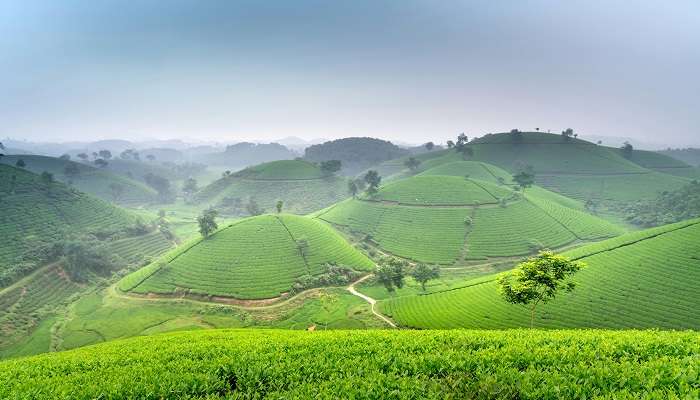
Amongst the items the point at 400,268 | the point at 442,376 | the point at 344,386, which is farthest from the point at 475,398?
the point at 400,268

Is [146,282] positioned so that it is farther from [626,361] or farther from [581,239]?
[581,239]

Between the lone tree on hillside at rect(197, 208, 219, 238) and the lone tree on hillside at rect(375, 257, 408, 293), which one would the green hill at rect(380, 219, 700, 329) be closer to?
the lone tree on hillside at rect(375, 257, 408, 293)

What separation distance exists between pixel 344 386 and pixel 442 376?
18.2 feet

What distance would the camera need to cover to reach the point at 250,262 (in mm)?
78812

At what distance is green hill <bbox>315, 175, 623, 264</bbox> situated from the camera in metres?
94.2

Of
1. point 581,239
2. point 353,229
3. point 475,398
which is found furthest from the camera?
point 353,229

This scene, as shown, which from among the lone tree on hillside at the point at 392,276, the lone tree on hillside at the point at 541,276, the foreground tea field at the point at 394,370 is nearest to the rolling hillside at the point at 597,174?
the lone tree on hillside at the point at 392,276

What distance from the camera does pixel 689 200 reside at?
388 ft

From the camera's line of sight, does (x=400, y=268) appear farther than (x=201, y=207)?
No

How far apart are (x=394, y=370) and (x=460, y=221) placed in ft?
304

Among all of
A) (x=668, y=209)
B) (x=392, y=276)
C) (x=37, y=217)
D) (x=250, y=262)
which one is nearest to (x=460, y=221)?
(x=392, y=276)

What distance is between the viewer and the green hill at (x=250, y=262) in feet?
234

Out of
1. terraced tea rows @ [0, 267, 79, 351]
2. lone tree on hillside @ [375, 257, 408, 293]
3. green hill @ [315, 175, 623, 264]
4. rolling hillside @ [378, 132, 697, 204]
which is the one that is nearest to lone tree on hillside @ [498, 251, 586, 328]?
lone tree on hillside @ [375, 257, 408, 293]

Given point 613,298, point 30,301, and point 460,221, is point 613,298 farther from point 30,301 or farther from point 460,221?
point 30,301
